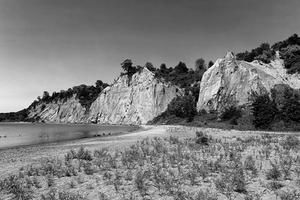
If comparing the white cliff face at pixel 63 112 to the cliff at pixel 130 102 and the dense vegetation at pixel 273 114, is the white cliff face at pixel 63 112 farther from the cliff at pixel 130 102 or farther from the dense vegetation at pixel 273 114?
the dense vegetation at pixel 273 114

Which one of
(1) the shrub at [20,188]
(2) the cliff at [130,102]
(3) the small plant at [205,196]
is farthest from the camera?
(2) the cliff at [130,102]

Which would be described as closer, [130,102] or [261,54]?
[261,54]

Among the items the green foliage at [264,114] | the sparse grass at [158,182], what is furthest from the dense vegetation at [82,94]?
the sparse grass at [158,182]

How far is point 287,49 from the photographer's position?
69500 mm

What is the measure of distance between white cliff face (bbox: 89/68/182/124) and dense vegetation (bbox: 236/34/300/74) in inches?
1207

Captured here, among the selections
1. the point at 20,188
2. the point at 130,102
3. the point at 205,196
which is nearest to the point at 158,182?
the point at 205,196

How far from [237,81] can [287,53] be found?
17993 mm

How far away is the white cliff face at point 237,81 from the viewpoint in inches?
2285

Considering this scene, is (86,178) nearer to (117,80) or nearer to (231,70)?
(231,70)

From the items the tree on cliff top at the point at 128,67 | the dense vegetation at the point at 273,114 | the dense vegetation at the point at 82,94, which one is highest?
the tree on cliff top at the point at 128,67

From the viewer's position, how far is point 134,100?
9469 cm

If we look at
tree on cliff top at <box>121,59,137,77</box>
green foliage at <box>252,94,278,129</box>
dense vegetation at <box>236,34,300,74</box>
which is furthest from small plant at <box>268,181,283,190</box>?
tree on cliff top at <box>121,59,137,77</box>

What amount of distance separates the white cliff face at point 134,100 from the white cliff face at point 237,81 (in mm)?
22166

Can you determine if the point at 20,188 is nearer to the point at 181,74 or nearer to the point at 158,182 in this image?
the point at 158,182
